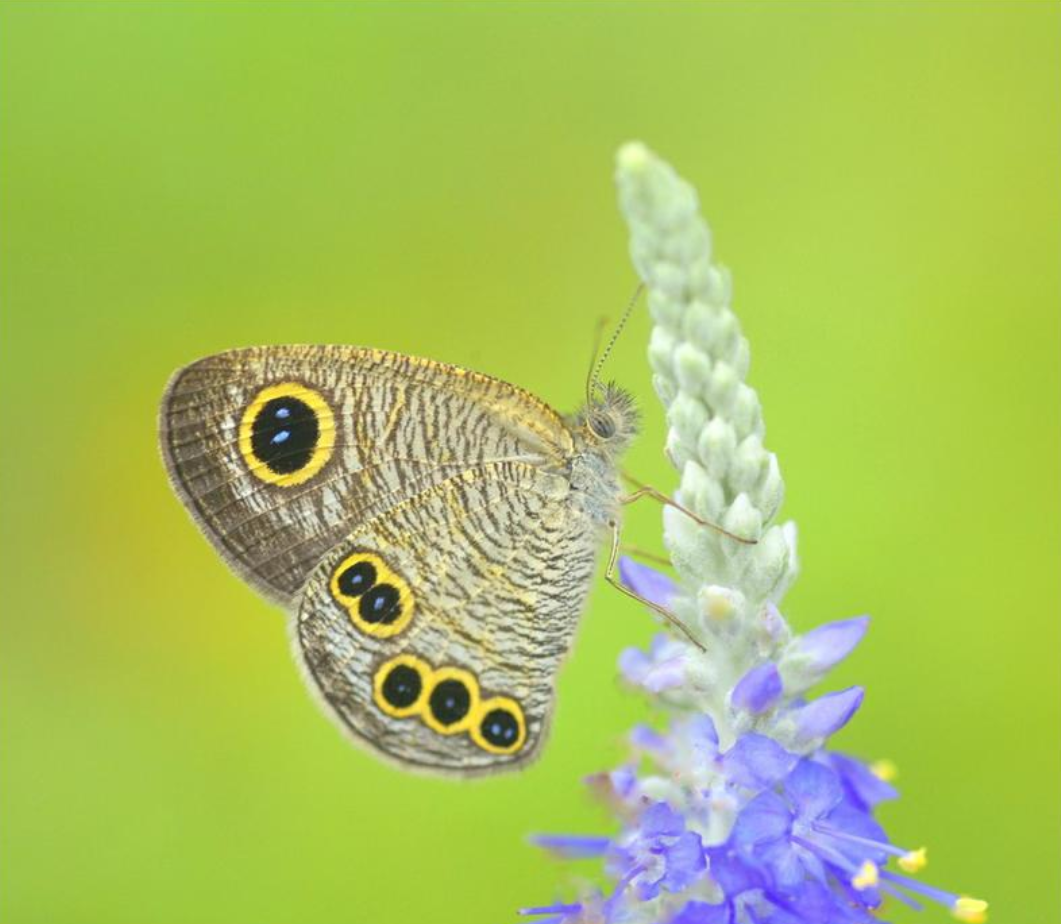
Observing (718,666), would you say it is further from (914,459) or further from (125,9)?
(125,9)

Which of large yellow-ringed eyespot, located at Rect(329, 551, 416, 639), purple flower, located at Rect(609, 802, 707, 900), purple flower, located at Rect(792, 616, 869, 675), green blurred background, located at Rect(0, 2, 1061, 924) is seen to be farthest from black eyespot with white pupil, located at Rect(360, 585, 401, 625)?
green blurred background, located at Rect(0, 2, 1061, 924)

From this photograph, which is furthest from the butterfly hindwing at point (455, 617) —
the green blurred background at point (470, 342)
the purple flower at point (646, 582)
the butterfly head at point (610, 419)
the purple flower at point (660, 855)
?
the green blurred background at point (470, 342)

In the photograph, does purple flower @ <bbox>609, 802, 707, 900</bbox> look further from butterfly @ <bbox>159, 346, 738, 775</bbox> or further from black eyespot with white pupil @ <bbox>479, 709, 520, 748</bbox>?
butterfly @ <bbox>159, 346, 738, 775</bbox>

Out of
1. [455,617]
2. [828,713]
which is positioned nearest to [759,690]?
[828,713]

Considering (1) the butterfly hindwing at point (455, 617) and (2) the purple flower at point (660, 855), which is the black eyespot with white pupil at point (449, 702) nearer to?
(1) the butterfly hindwing at point (455, 617)

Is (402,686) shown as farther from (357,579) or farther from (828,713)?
(828,713)

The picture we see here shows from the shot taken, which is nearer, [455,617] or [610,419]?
[455,617]
